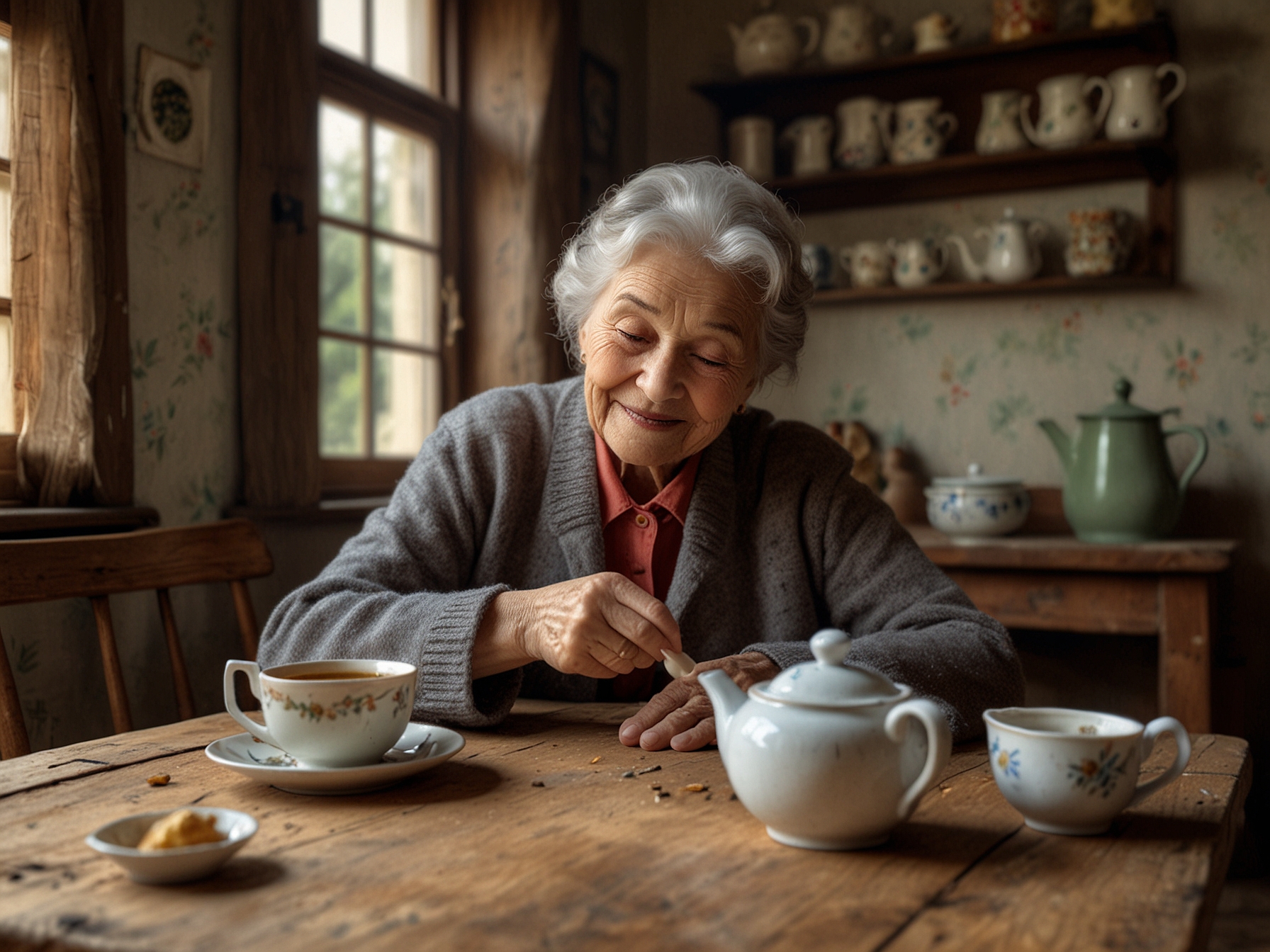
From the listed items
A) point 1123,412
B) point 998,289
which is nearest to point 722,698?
point 1123,412

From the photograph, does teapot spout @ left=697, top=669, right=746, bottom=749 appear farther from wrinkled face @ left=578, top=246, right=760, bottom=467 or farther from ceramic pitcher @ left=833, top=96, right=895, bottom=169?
ceramic pitcher @ left=833, top=96, right=895, bottom=169

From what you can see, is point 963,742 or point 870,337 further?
point 870,337

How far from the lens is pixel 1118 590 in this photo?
8.06 feet

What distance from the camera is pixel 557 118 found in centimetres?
292

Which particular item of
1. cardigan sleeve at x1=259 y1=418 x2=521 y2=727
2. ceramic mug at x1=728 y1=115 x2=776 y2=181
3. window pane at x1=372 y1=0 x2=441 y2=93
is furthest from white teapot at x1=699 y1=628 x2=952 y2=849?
ceramic mug at x1=728 y1=115 x2=776 y2=181

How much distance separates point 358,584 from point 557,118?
194 centimetres

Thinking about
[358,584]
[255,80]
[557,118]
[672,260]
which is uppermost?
[557,118]

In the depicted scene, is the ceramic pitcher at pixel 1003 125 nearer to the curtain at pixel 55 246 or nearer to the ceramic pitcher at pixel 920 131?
the ceramic pitcher at pixel 920 131

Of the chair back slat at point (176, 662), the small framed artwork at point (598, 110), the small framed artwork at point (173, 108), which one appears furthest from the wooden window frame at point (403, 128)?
the chair back slat at point (176, 662)

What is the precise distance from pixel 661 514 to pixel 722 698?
730 mm

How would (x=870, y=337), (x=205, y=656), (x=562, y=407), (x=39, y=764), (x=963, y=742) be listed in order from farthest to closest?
(x=870, y=337), (x=205, y=656), (x=562, y=407), (x=963, y=742), (x=39, y=764)

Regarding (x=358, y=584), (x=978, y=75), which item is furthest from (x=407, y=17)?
(x=358, y=584)

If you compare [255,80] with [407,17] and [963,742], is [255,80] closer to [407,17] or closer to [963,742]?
[407,17]

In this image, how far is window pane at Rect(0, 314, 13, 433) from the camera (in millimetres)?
1717
